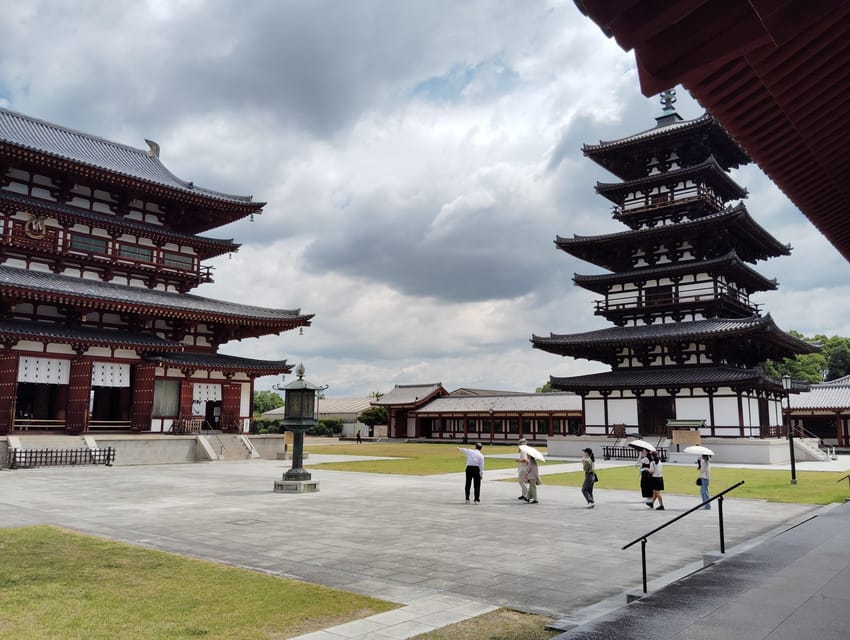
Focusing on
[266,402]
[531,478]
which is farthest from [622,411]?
[266,402]

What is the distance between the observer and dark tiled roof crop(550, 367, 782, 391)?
35875mm

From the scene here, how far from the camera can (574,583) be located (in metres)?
9.03

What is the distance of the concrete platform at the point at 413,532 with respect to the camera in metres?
8.55

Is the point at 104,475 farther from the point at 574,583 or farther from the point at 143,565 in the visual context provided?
the point at 574,583

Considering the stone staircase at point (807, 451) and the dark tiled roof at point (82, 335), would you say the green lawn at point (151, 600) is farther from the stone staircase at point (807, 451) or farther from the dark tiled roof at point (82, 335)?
the stone staircase at point (807, 451)

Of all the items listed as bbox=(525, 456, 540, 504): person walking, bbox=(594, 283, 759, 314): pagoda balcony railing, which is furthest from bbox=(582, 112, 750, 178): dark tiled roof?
bbox=(525, 456, 540, 504): person walking

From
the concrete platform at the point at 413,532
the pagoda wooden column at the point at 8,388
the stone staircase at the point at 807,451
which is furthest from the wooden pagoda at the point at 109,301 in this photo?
the stone staircase at the point at 807,451

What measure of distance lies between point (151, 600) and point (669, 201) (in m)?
41.7

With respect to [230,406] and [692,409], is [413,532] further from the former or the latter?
[692,409]

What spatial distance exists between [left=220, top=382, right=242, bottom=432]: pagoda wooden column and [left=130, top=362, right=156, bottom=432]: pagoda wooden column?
452cm

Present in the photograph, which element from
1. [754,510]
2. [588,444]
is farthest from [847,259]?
[588,444]

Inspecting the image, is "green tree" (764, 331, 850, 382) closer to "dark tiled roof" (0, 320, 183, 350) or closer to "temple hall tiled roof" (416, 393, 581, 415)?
"temple hall tiled roof" (416, 393, 581, 415)

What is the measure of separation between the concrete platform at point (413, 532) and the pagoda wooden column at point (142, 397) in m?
9.90

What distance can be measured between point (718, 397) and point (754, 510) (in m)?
23.0
